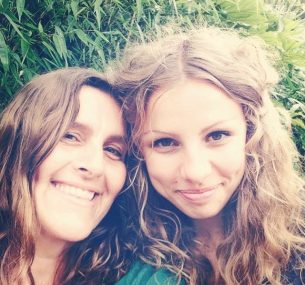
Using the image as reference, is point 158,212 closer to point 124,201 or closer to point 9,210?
point 124,201

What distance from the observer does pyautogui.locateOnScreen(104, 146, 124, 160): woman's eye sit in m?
2.04

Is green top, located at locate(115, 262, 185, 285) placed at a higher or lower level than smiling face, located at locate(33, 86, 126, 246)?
lower

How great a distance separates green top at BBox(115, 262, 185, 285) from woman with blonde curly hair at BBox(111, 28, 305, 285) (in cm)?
3

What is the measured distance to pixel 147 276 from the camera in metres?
1.97

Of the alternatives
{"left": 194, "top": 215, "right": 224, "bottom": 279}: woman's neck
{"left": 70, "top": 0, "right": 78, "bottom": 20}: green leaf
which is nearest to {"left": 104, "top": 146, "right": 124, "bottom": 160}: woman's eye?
{"left": 194, "top": 215, "right": 224, "bottom": 279}: woman's neck

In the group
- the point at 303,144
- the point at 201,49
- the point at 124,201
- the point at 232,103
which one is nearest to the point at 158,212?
the point at 124,201

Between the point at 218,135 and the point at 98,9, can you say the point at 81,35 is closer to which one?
the point at 98,9

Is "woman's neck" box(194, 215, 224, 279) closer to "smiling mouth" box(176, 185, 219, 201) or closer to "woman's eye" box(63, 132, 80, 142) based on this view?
"smiling mouth" box(176, 185, 219, 201)

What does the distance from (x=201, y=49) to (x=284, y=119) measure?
732 millimetres

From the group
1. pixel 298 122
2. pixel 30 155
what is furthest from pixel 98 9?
pixel 298 122

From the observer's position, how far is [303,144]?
2844 mm

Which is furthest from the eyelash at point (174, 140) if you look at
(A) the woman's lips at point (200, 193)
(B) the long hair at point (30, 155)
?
(B) the long hair at point (30, 155)

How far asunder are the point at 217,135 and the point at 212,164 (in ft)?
0.38

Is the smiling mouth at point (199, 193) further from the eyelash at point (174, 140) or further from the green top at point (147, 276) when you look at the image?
the green top at point (147, 276)
